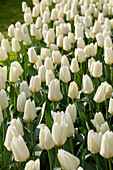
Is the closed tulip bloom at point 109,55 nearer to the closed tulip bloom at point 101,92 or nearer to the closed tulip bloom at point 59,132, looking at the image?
the closed tulip bloom at point 101,92

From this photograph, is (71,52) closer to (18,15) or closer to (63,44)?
(63,44)

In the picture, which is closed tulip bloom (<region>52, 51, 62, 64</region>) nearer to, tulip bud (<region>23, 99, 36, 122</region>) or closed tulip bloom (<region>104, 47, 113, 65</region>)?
closed tulip bloom (<region>104, 47, 113, 65</region>)

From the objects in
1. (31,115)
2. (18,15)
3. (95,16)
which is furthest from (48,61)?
(18,15)

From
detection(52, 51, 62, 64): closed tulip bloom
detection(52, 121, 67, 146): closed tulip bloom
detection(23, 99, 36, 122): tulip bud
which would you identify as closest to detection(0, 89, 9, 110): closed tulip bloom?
detection(23, 99, 36, 122): tulip bud

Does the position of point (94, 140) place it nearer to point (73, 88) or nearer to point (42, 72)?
point (73, 88)

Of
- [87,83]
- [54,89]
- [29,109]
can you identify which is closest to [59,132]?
[29,109]

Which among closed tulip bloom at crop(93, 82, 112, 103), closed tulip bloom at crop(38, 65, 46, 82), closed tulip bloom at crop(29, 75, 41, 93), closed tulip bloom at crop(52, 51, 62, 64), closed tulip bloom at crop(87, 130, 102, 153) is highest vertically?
closed tulip bloom at crop(52, 51, 62, 64)
